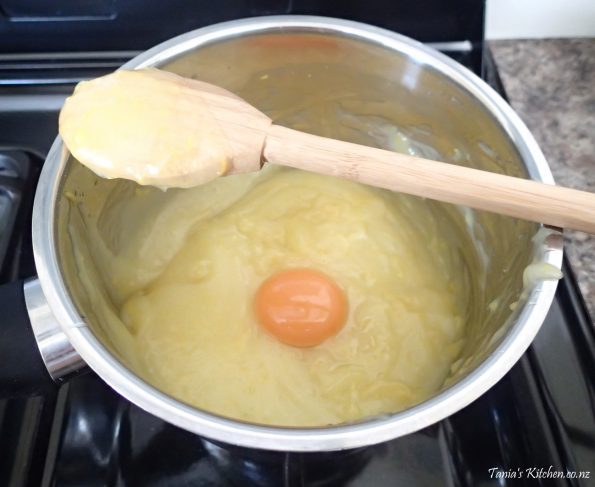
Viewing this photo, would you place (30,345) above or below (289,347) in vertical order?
above

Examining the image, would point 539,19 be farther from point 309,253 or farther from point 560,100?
point 309,253

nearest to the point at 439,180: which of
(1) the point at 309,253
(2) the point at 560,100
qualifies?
(1) the point at 309,253

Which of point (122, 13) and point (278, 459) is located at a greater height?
point (122, 13)

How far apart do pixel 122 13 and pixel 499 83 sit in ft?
2.28

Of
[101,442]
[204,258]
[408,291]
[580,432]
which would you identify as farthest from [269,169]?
[580,432]

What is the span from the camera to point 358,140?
113 centimetres

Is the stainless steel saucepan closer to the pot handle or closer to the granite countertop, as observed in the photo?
the pot handle

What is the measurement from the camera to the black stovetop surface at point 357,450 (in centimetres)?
81

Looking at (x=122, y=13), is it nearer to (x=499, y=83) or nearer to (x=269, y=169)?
(x=269, y=169)

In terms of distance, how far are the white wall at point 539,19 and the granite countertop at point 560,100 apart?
16 mm

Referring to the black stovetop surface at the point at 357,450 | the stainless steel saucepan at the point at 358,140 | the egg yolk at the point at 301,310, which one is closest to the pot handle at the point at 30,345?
the stainless steel saucepan at the point at 358,140

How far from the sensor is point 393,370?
0.92 m

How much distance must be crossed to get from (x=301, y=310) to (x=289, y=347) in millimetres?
64

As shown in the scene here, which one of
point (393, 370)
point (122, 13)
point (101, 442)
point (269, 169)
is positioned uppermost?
point (122, 13)
